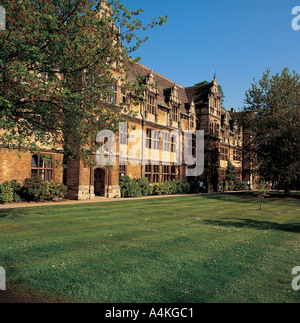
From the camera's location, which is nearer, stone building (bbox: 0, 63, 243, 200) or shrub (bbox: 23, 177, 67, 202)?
shrub (bbox: 23, 177, 67, 202)

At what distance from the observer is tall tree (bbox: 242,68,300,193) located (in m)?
28.6

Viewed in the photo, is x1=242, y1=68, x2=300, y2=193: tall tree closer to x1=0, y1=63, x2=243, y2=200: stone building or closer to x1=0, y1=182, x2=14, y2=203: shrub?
x1=0, y1=63, x2=243, y2=200: stone building

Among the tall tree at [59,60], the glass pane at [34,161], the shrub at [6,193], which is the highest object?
the tall tree at [59,60]

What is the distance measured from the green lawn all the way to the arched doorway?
12.5 m

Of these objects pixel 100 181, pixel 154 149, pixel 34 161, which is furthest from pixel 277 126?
pixel 34 161

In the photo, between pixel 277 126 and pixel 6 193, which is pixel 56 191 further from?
pixel 277 126

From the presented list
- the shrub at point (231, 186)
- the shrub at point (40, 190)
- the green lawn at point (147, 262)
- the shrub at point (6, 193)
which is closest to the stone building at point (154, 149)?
the shrub at point (6, 193)

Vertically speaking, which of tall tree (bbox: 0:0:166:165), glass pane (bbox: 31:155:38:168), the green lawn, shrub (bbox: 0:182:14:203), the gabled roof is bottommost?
the green lawn

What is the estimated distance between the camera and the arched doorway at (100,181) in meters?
23.3

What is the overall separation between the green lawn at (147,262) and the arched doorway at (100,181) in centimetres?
1252

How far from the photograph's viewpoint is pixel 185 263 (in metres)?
6.20

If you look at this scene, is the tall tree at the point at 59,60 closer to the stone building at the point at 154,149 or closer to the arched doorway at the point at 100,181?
the stone building at the point at 154,149

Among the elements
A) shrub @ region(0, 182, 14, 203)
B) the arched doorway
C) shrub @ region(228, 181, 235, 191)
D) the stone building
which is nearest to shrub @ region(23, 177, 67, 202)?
shrub @ region(0, 182, 14, 203)
